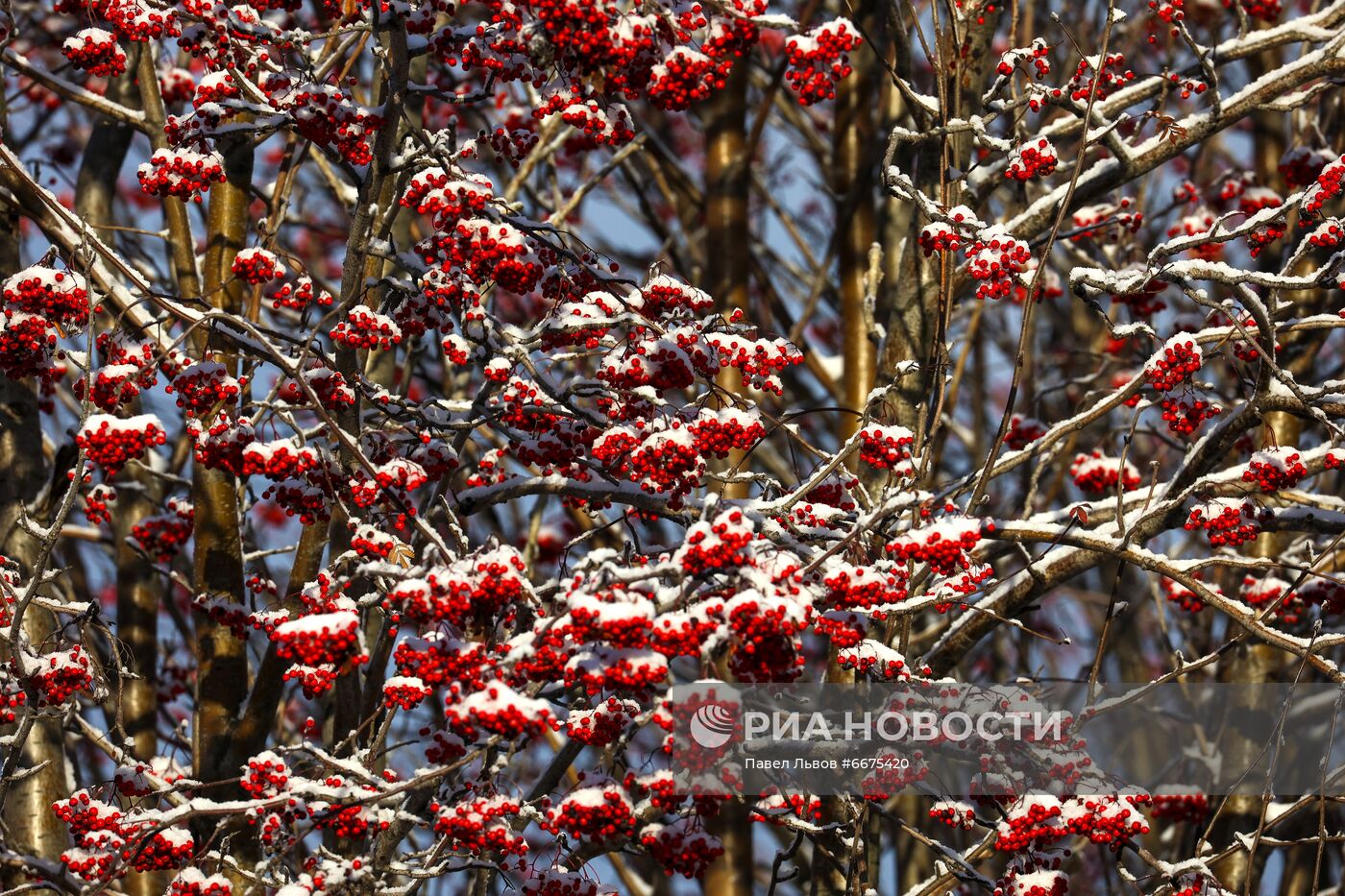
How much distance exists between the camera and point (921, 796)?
321 inches

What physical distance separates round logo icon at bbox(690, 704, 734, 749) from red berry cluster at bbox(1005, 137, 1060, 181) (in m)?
2.08

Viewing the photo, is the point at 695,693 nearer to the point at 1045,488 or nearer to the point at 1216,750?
the point at 1216,750

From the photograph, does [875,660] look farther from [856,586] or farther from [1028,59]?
[1028,59]

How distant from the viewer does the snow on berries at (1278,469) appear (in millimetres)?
5074

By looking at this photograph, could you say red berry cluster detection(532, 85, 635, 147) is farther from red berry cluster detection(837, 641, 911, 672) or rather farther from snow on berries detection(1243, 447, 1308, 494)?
snow on berries detection(1243, 447, 1308, 494)

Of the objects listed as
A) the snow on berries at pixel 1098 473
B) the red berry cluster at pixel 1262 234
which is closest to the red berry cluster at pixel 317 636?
the red berry cluster at pixel 1262 234

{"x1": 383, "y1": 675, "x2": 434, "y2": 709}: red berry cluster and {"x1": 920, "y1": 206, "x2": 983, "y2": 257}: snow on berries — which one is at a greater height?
{"x1": 920, "y1": 206, "x2": 983, "y2": 257}: snow on berries

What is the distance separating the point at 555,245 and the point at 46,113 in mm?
5459

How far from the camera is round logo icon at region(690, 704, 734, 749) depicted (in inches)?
179

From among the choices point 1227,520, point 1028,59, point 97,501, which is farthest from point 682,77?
point 97,501

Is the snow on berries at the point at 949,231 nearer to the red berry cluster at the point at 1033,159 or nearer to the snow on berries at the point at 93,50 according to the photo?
the red berry cluster at the point at 1033,159

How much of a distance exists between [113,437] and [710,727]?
6.57 ft

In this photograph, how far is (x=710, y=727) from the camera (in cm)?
462

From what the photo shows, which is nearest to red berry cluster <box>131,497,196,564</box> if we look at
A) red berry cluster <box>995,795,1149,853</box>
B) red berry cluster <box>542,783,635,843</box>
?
red berry cluster <box>542,783,635,843</box>
